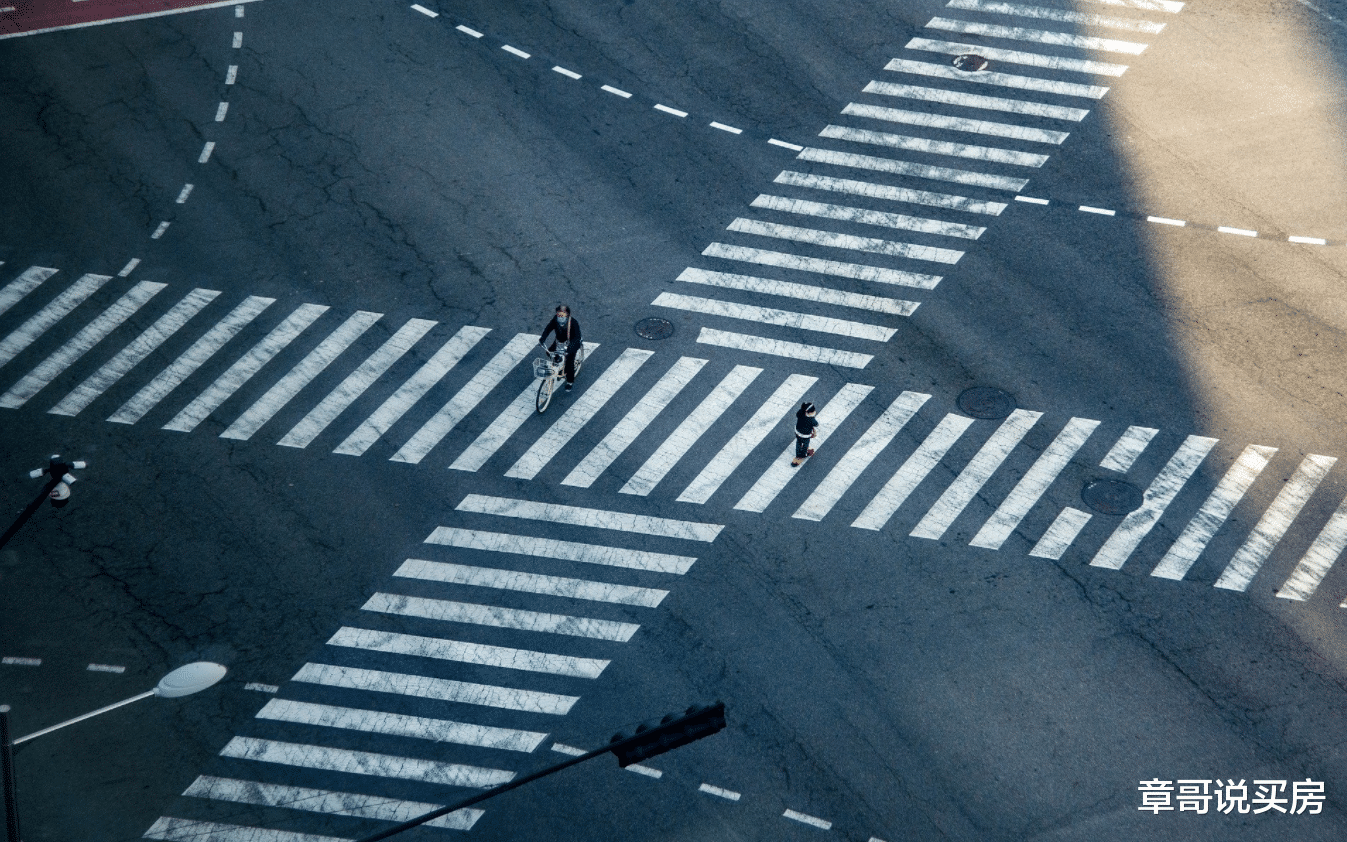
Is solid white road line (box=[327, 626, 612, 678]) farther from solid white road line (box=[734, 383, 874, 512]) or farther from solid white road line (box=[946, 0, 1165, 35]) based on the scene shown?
solid white road line (box=[946, 0, 1165, 35])

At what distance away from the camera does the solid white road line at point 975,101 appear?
1042 inches

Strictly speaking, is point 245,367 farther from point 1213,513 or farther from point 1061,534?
point 1213,513

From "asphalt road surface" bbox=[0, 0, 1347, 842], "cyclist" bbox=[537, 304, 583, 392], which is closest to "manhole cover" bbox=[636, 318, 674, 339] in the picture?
"asphalt road surface" bbox=[0, 0, 1347, 842]

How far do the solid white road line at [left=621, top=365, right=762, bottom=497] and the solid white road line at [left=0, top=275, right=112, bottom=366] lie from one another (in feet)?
33.3

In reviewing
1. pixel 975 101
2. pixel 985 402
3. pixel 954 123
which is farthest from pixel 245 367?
pixel 975 101

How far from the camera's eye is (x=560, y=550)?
18.5 metres

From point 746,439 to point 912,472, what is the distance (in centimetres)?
247

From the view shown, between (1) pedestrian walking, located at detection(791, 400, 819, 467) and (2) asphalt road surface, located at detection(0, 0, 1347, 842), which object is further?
(1) pedestrian walking, located at detection(791, 400, 819, 467)

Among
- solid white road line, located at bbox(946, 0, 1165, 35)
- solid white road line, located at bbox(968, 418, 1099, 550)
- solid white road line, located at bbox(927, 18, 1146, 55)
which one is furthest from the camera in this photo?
solid white road line, located at bbox(946, 0, 1165, 35)

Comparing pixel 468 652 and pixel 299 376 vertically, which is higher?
pixel 299 376

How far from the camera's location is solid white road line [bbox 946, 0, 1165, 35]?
28812mm

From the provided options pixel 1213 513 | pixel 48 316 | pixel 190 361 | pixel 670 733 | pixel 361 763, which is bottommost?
pixel 1213 513

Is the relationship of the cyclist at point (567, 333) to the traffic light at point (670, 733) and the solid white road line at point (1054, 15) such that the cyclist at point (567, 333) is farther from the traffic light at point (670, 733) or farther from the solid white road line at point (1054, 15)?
the solid white road line at point (1054, 15)

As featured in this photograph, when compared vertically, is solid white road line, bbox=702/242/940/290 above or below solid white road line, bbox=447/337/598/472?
below
